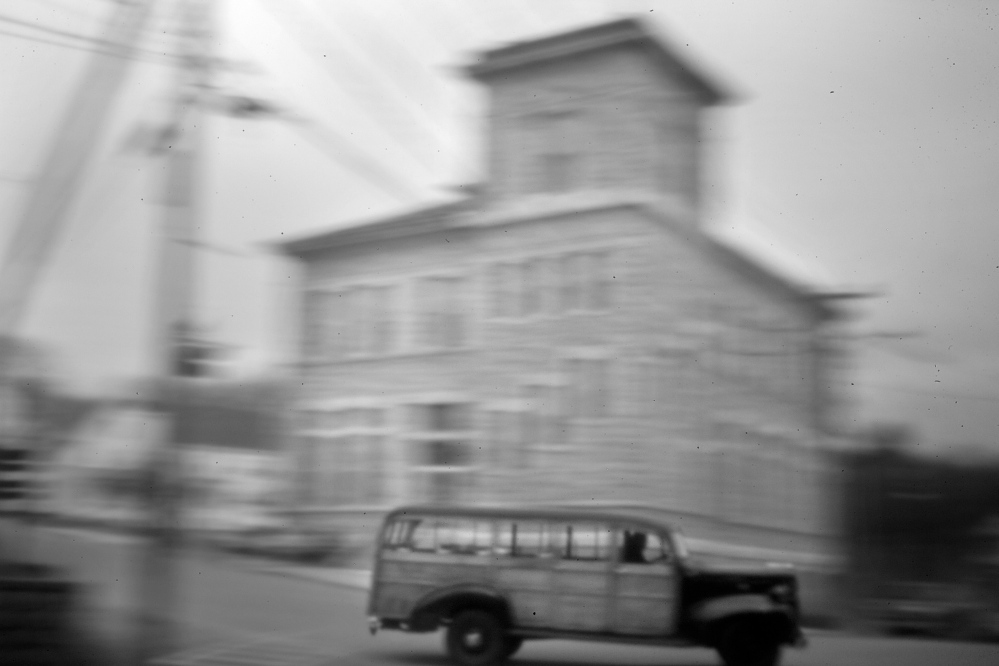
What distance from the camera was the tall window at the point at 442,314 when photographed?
24.4 ft

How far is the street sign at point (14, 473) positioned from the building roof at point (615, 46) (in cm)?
730

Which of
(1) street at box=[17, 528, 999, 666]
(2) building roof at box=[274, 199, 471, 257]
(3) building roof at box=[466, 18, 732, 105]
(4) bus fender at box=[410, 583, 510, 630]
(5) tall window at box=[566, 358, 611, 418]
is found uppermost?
(3) building roof at box=[466, 18, 732, 105]

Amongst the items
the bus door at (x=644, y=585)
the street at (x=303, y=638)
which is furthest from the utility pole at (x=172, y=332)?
the bus door at (x=644, y=585)

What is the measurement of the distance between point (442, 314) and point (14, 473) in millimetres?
6654

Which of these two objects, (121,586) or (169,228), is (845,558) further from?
(121,586)

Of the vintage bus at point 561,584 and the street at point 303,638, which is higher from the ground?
the vintage bus at point 561,584

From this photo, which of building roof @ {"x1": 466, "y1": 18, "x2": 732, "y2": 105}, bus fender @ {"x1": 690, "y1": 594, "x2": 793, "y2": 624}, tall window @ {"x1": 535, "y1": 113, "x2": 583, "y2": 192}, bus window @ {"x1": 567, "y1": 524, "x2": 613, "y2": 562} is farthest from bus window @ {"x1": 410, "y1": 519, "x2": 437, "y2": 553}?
building roof @ {"x1": 466, "y1": 18, "x2": 732, "y2": 105}

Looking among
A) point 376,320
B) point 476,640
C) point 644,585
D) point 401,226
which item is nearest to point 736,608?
point 644,585

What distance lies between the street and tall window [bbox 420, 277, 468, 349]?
65.0 inches

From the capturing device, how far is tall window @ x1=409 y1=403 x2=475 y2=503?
23.9 ft

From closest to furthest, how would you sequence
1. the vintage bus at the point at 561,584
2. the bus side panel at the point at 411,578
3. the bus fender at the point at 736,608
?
the bus fender at the point at 736,608 → the vintage bus at the point at 561,584 → the bus side panel at the point at 411,578

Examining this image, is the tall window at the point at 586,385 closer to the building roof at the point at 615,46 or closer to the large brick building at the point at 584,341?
the large brick building at the point at 584,341

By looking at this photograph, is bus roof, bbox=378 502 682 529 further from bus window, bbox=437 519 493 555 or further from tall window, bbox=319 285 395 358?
tall window, bbox=319 285 395 358

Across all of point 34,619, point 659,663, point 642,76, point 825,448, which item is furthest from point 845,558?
point 34,619
